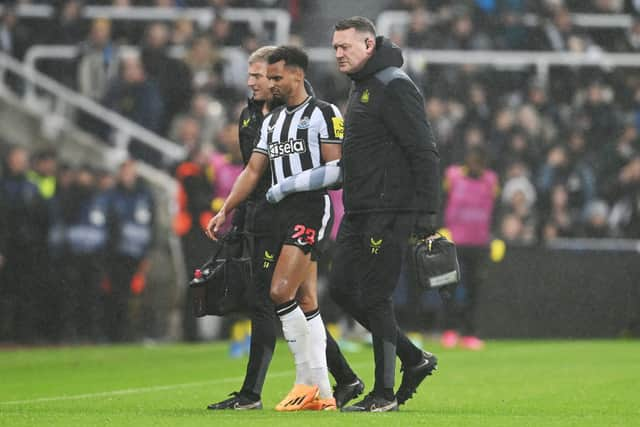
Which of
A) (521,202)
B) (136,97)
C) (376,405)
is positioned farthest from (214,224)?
(136,97)

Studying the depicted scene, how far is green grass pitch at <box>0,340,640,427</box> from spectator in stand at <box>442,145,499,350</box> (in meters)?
0.44

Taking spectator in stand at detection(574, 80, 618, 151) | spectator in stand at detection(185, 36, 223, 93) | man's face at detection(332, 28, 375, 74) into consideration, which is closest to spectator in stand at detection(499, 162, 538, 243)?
spectator in stand at detection(574, 80, 618, 151)

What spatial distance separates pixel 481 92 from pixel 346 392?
1228 centimetres

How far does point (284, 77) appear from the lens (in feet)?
31.1

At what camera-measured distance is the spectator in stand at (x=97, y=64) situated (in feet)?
71.2

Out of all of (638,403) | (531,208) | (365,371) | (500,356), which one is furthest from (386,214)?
(531,208)

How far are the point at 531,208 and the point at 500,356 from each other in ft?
15.3

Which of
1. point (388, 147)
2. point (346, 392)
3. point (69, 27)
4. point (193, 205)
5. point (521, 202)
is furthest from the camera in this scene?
point (69, 27)

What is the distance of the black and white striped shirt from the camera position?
9.45 metres

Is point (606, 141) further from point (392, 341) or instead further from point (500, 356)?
point (392, 341)

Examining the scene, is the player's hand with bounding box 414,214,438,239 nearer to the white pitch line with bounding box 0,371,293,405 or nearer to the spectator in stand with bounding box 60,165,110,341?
the white pitch line with bounding box 0,371,293,405

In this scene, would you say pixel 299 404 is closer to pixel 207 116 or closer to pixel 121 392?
pixel 121 392

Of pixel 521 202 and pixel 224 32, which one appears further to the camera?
pixel 224 32

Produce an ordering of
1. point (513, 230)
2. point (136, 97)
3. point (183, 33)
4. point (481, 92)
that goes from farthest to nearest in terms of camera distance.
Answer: point (183, 33) → point (481, 92) → point (136, 97) → point (513, 230)
